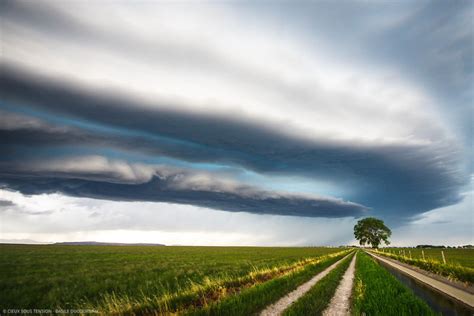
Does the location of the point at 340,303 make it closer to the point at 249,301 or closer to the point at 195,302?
the point at 249,301

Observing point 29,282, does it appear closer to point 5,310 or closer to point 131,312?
point 5,310

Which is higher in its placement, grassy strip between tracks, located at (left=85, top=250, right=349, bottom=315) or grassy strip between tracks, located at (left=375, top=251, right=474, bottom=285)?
grassy strip between tracks, located at (left=375, top=251, right=474, bottom=285)

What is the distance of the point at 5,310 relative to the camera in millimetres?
12242

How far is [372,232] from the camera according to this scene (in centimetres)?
13600

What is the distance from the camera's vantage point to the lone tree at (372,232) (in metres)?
133

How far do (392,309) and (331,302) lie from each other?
2940 millimetres

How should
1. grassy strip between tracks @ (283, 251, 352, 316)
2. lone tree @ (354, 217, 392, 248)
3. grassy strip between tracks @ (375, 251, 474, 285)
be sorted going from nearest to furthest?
1. grassy strip between tracks @ (283, 251, 352, 316)
2. grassy strip between tracks @ (375, 251, 474, 285)
3. lone tree @ (354, 217, 392, 248)

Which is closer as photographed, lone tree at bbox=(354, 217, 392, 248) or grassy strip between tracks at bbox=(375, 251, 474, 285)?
grassy strip between tracks at bbox=(375, 251, 474, 285)

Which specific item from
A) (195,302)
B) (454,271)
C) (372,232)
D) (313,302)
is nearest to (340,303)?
(313,302)

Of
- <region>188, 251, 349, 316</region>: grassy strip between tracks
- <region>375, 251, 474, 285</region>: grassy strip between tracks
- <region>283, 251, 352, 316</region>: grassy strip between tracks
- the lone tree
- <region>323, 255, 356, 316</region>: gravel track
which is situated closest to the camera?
<region>188, 251, 349, 316</region>: grassy strip between tracks

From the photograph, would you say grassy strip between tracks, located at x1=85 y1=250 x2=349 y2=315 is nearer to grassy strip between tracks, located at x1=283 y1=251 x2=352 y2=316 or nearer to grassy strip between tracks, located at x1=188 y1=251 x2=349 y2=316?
grassy strip between tracks, located at x1=188 y1=251 x2=349 y2=316

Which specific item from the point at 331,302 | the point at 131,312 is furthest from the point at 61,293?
the point at 331,302

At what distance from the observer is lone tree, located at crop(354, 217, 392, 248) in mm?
133250

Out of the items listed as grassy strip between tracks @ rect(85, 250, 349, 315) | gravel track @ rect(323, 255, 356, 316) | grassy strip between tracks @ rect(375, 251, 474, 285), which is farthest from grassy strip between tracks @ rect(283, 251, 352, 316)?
grassy strip between tracks @ rect(375, 251, 474, 285)
